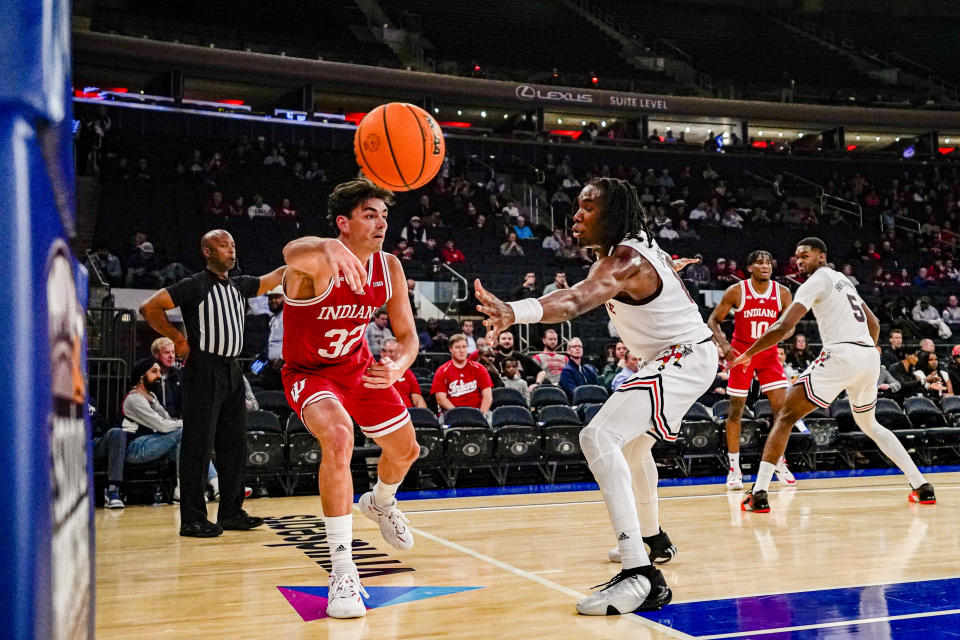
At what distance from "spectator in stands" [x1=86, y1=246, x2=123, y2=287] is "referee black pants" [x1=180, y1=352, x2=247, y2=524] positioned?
8.46 m

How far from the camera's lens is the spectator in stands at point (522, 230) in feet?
62.9

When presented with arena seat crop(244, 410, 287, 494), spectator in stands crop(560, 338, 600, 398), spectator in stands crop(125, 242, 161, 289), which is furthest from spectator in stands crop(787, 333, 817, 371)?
spectator in stands crop(125, 242, 161, 289)

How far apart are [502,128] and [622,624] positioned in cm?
2406

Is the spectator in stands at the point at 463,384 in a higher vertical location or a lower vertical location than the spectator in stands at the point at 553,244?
lower

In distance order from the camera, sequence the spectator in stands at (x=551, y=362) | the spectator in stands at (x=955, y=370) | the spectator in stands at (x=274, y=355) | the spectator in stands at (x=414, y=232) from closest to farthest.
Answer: the spectator in stands at (x=274, y=355) < the spectator in stands at (x=551, y=362) < the spectator in stands at (x=955, y=370) < the spectator in stands at (x=414, y=232)

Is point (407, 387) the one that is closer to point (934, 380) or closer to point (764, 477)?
point (764, 477)

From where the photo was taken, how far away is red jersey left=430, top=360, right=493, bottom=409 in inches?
367

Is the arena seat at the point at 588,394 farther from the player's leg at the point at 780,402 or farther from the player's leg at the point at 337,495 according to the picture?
the player's leg at the point at 337,495

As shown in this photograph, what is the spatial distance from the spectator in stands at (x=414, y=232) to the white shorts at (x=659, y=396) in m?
13.6

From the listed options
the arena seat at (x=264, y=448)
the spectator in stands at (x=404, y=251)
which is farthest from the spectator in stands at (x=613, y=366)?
the spectator in stands at (x=404, y=251)

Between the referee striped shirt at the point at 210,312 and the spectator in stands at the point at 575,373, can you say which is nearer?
the referee striped shirt at the point at 210,312

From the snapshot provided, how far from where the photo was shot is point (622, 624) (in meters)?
3.26

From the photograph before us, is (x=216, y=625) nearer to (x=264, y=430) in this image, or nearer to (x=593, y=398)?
(x=264, y=430)

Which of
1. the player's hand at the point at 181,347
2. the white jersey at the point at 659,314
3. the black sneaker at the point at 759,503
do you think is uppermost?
the white jersey at the point at 659,314
